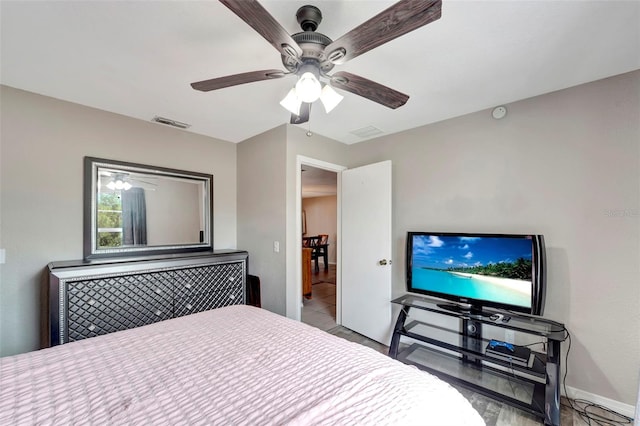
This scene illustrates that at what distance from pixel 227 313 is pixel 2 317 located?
6.36ft

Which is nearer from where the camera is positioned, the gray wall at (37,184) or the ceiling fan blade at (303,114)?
the ceiling fan blade at (303,114)

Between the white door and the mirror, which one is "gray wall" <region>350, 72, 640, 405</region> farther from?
the mirror

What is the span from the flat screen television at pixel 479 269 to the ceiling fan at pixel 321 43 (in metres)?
1.44

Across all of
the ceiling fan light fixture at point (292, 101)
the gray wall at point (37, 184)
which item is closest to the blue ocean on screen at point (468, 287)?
the ceiling fan light fixture at point (292, 101)

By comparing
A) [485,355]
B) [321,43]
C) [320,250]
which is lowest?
[485,355]

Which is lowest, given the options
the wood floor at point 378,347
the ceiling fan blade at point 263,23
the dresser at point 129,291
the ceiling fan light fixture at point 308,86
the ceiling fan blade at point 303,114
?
the wood floor at point 378,347

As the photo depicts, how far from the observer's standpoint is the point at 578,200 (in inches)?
78.7

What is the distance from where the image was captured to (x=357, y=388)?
0.92m

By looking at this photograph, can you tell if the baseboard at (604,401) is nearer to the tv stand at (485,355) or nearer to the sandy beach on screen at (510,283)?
the tv stand at (485,355)

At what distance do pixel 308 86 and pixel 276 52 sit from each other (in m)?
0.51

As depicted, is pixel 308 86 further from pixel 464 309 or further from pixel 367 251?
pixel 464 309

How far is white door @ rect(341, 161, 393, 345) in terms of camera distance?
2.90m

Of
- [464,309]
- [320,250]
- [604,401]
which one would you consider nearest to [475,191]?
[464,309]

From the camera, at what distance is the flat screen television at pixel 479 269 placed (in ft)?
6.49
